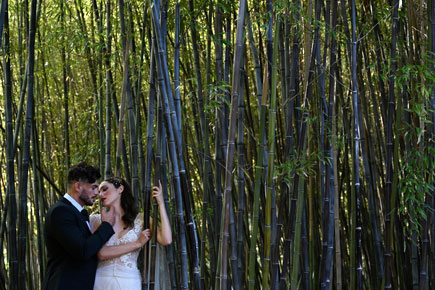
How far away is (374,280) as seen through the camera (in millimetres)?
4391

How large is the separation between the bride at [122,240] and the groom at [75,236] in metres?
0.04

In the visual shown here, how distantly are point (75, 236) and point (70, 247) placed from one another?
1.9 inches

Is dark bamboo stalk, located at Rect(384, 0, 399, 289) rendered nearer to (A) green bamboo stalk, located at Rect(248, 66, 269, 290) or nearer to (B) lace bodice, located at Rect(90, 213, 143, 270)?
(A) green bamboo stalk, located at Rect(248, 66, 269, 290)

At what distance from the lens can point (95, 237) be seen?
9.46 feet

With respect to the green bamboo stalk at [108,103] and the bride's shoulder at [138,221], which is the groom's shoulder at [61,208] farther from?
the green bamboo stalk at [108,103]

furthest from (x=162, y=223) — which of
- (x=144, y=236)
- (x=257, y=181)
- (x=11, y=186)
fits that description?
(x=11, y=186)

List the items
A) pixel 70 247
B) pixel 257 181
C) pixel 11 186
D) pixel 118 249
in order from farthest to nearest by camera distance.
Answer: pixel 11 186, pixel 257 181, pixel 118 249, pixel 70 247

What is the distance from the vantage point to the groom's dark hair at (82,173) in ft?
9.89

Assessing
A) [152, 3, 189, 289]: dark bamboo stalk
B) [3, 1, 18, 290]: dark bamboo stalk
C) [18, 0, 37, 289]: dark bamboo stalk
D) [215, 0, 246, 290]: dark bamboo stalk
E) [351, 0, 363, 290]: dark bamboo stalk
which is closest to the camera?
[215, 0, 246, 290]: dark bamboo stalk

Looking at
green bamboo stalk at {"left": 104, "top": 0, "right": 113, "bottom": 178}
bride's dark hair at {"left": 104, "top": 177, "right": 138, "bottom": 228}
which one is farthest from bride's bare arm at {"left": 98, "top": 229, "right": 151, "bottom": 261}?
green bamboo stalk at {"left": 104, "top": 0, "right": 113, "bottom": 178}

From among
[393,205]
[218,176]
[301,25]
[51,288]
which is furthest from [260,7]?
[51,288]

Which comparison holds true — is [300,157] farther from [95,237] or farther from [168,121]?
[95,237]

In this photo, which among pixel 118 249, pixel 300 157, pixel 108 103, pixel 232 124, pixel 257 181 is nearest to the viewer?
pixel 232 124

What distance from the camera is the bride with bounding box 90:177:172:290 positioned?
296cm
